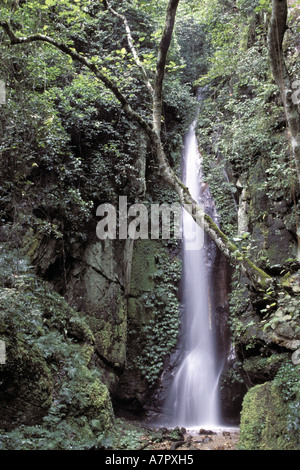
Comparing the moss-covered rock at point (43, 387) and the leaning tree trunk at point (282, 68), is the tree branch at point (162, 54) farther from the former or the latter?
the moss-covered rock at point (43, 387)

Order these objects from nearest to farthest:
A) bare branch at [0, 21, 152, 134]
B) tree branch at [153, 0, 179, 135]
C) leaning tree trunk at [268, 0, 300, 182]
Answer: leaning tree trunk at [268, 0, 300, 182] → bare branch at [0, 21, 152, 134] → tree branch at [153, 0, 179, 135]

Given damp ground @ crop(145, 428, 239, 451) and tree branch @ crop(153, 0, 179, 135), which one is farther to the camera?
damp ground @ crop(145, 428, 239, 451)

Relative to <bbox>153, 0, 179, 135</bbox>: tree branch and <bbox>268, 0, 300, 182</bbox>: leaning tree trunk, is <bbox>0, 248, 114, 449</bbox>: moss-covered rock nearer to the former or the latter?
<bbox>153, 0, 179, 135</bbox>: tree branch

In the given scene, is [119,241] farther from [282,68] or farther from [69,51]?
[282,68]

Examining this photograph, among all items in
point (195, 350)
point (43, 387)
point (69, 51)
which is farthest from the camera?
point (195, 350)

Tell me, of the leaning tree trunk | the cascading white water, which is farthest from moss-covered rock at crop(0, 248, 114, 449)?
the leaning tree trunk

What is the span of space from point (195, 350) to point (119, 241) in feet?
11.9

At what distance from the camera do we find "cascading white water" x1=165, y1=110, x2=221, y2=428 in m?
7.35

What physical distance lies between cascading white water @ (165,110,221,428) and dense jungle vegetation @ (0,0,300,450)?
13.5 inches

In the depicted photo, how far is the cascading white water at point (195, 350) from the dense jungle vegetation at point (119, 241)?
0.34 m

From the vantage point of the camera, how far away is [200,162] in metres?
11.6

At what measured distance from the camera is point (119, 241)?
27.7 feet

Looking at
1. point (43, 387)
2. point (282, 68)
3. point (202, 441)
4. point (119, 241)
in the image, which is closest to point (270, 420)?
point (202, 441)
